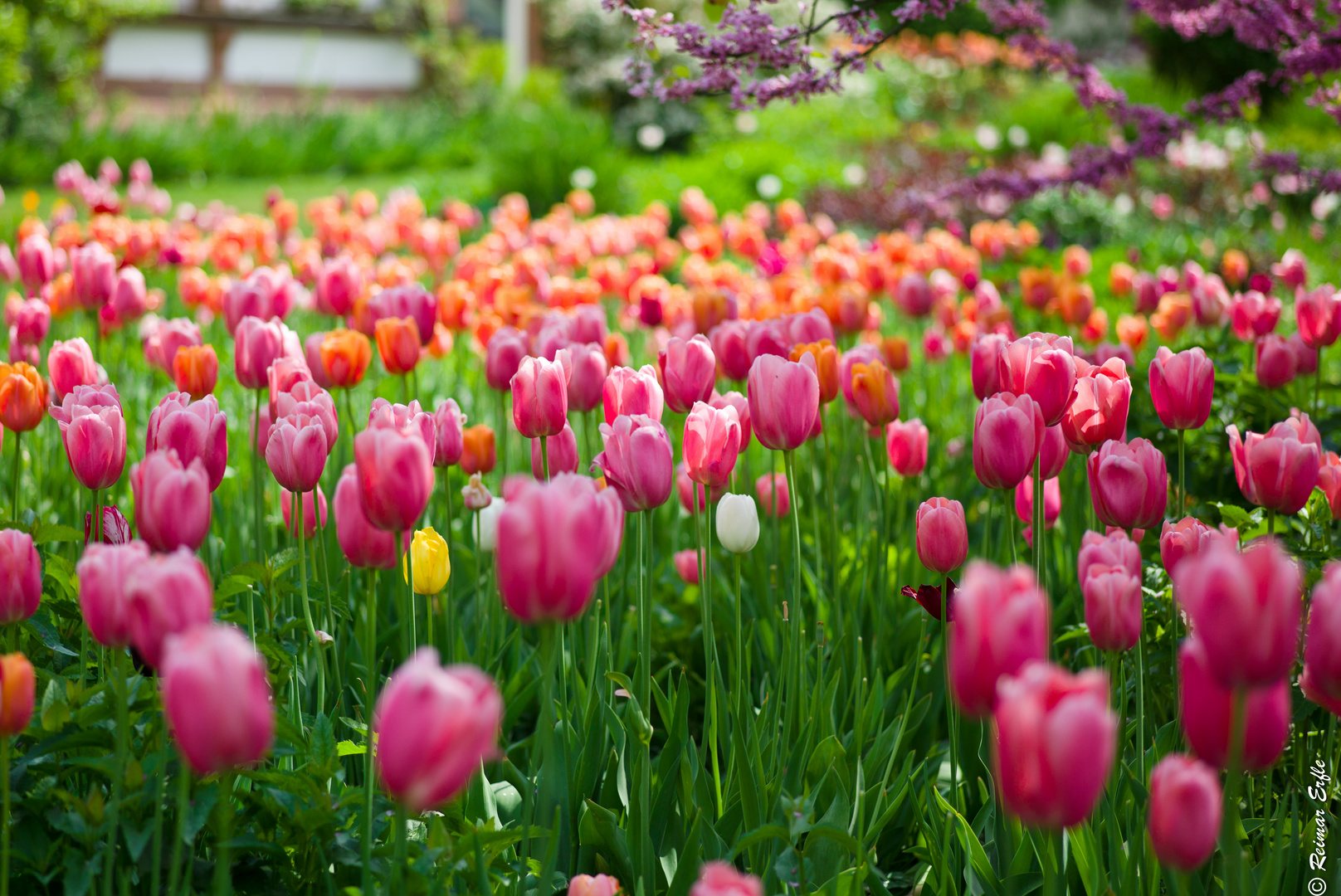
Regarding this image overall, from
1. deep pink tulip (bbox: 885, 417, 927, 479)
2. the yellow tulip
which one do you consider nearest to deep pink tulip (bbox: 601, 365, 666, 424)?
the yellow tulip

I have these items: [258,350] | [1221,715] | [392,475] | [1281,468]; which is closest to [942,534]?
[1281,468]

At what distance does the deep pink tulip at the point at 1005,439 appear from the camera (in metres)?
1.52

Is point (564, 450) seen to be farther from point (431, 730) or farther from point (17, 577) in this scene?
point (431, 730)

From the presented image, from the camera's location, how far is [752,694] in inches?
91.6

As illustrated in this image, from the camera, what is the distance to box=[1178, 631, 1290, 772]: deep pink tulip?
959 millimetres

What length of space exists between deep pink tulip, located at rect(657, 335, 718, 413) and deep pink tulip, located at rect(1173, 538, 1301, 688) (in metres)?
1.09

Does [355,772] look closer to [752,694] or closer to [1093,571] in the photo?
[752,694]

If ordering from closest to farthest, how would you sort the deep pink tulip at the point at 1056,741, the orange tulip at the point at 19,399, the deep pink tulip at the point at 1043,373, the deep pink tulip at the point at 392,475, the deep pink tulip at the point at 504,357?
the deep pink tulip at the point at 1056,741 < the deep pink tulip at the point at 392,475 < the deep pink tulip at the point at 1043,373 < the orange tulip at the point at 19,399 < the deep pink tulip at the point at 504,357

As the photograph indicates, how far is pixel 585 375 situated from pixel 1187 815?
1.28 metres

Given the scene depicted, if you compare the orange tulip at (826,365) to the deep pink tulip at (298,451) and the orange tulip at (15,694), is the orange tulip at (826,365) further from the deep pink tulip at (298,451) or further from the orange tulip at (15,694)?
the orange tulip at (15,694)

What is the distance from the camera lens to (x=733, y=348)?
228 cm

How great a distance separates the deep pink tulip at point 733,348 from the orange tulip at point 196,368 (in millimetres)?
962

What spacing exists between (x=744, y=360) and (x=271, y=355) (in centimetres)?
93

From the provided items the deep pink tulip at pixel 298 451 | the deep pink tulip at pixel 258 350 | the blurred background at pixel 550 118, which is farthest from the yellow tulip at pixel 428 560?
the blurred background at pixel 550 118
